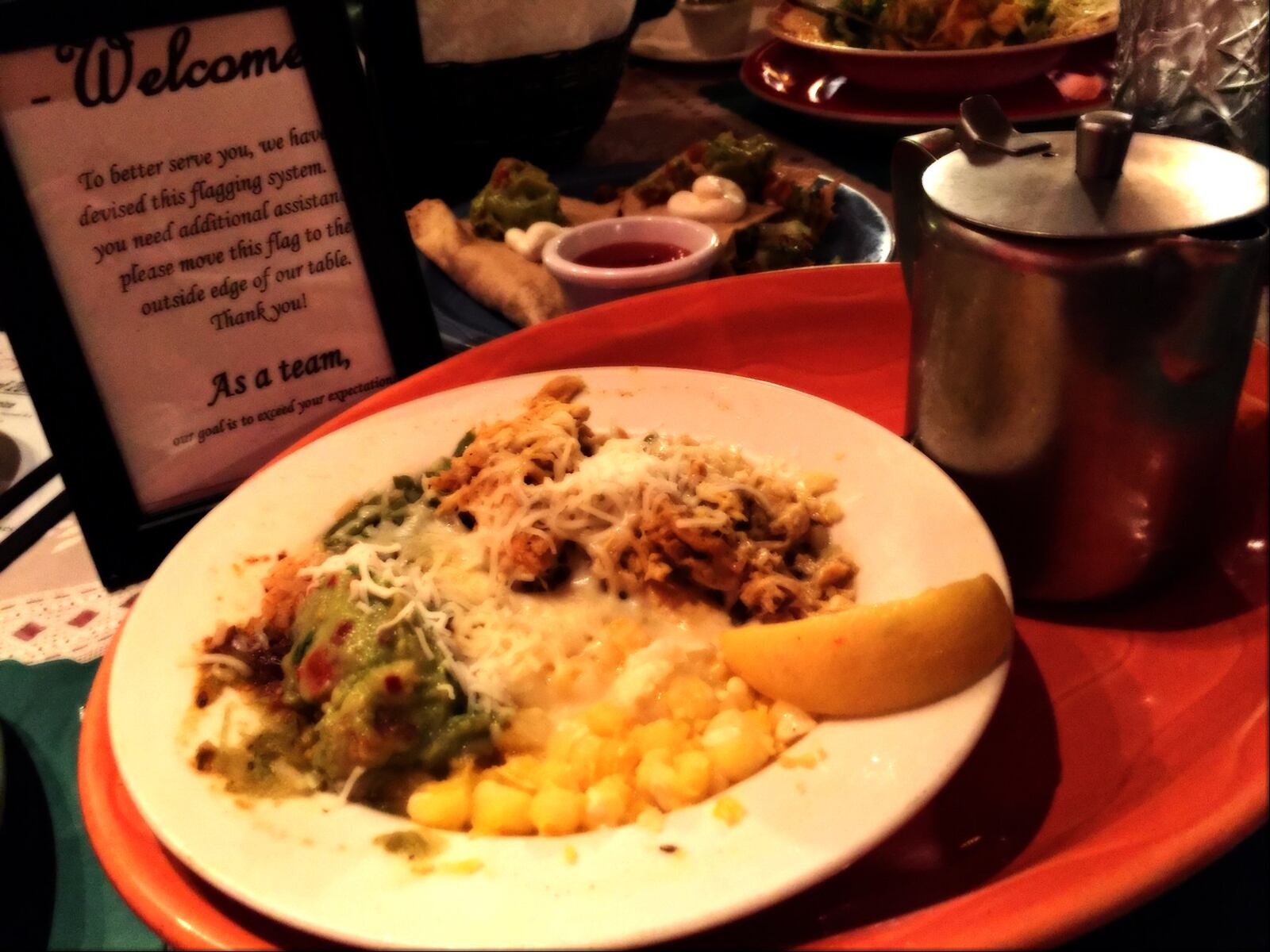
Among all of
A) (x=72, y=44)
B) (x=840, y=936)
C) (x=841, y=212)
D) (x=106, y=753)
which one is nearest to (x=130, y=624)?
(x=106, y=753)

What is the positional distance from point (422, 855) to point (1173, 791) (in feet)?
2.36

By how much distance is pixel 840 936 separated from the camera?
0.84 meters

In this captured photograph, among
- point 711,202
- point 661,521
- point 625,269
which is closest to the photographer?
point 661,521

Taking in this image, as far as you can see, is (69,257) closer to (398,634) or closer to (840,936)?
(398,634)

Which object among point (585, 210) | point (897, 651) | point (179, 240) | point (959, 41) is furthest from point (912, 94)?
point (897, 651)

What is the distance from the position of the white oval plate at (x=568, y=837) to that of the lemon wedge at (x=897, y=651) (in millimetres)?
20

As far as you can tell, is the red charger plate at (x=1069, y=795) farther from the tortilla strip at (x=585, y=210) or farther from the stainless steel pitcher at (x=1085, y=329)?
the tortilla strip at (x=585, y=210)

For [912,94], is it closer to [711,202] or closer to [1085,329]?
[711,202]

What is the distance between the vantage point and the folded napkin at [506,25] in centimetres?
232

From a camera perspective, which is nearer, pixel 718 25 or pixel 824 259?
pixel 824 259

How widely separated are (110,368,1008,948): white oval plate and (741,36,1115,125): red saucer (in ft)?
4.87

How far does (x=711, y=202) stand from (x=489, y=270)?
516 millimetres

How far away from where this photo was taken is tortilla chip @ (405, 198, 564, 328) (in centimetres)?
209

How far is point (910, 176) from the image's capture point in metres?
1.38
